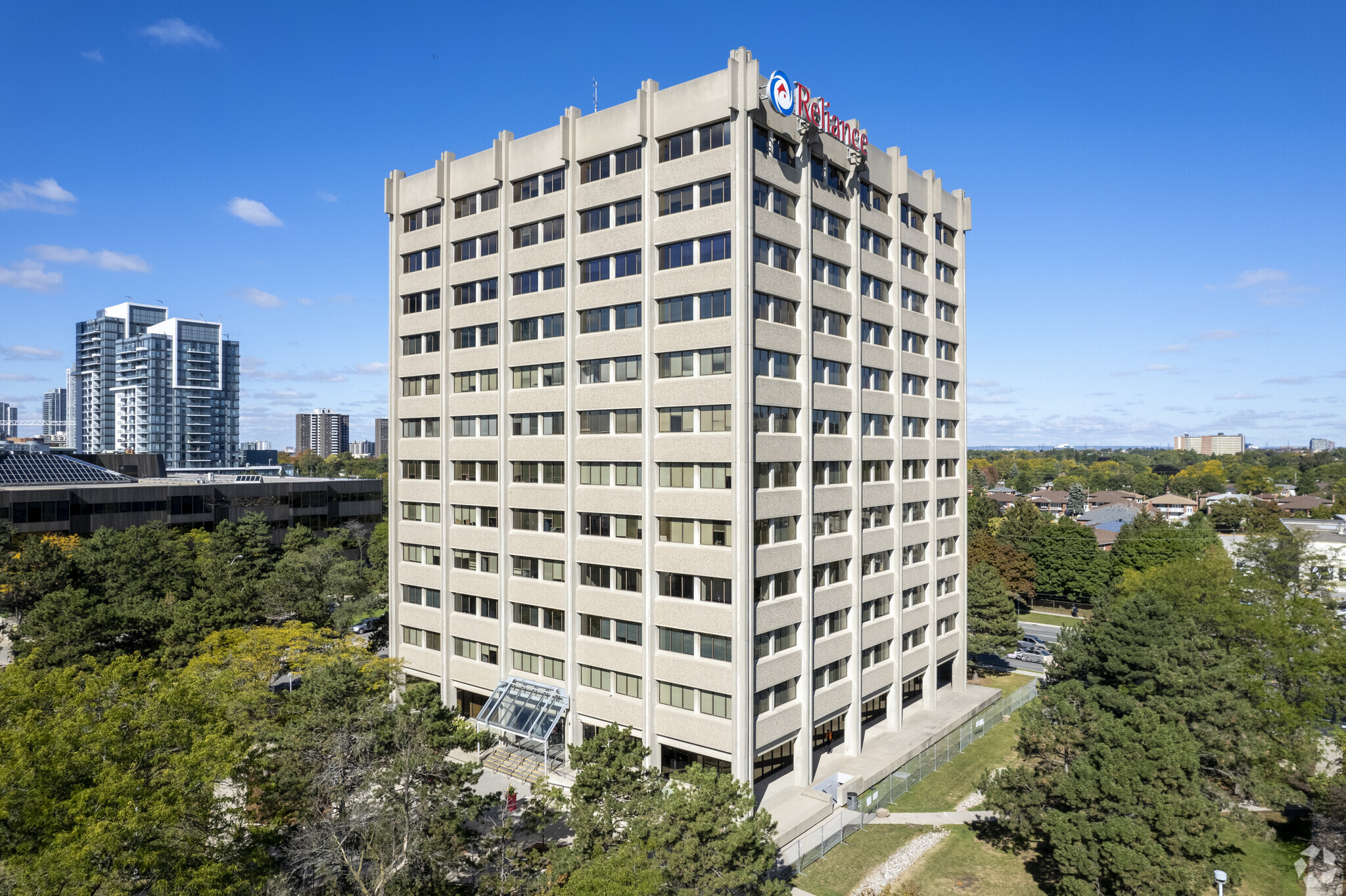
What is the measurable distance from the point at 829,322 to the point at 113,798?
44329 mm

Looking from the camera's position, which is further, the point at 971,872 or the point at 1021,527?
the point at 1021,527

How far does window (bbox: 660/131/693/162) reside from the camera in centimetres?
4503

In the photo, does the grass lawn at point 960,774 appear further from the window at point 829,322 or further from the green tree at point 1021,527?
the green tree at point 1021,527

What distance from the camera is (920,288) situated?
5991 centimetres

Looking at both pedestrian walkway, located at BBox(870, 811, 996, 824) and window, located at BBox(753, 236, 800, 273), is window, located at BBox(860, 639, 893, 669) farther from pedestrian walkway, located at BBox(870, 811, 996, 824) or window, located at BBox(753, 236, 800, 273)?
window, located at BBox(753, 236, 800, 273)

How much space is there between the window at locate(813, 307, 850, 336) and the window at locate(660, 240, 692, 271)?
32.1 ft

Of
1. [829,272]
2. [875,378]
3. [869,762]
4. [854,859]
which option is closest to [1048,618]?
[869,762]

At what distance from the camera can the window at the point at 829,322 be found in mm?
48938

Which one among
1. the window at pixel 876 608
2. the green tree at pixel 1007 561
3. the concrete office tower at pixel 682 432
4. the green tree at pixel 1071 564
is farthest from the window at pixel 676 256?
the green tree at pixel 1071 564

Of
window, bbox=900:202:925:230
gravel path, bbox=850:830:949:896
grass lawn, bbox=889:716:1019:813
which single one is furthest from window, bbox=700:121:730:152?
gravel path, bbox=850:830:949:896

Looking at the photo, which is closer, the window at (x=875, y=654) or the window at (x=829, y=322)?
the window at (x=829, y=322)

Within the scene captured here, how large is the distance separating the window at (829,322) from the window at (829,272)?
1973 mm

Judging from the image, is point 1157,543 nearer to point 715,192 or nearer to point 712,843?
point 715,192

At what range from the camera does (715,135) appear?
1729 inches
